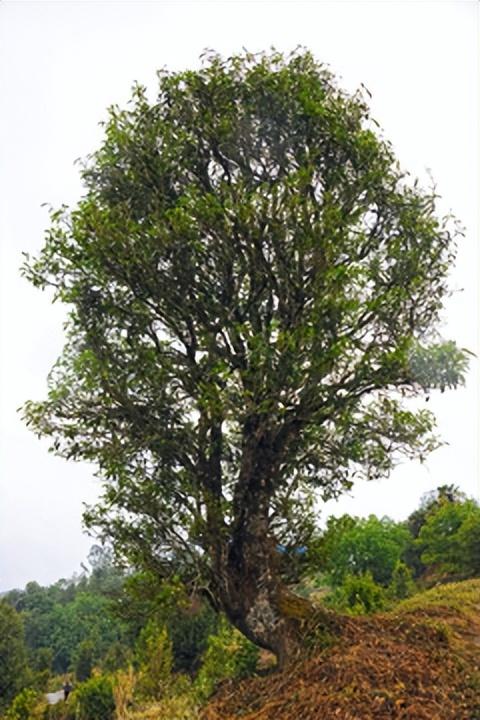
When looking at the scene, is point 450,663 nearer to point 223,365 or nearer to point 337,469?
point 337,469

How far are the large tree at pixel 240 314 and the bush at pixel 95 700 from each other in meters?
15.0

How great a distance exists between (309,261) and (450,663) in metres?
6.10

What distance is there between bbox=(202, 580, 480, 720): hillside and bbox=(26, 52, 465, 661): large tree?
0.80 m

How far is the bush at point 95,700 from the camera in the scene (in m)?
20.3

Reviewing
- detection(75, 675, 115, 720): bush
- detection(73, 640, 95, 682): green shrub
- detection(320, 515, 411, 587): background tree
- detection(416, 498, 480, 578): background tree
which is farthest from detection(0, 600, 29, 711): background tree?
detection(416, 498, 480, 578): background tree

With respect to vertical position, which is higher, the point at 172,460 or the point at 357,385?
the point at 357,385

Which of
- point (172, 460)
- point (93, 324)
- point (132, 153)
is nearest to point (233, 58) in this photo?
point (132, 153)

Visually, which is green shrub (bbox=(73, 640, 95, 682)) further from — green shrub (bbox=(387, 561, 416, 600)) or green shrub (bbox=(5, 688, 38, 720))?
green shrub (bbox=(387, 561, 416, 600))

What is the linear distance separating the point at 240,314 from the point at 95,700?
59.8 ft

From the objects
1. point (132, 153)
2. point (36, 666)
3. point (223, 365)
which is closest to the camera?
point (223, 365)

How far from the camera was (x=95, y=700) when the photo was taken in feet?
Answer: 67.8

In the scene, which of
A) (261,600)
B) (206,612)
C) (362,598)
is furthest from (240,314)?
(206,612)

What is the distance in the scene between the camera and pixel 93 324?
9062mm

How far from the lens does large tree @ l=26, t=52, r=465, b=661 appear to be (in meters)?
8.30
